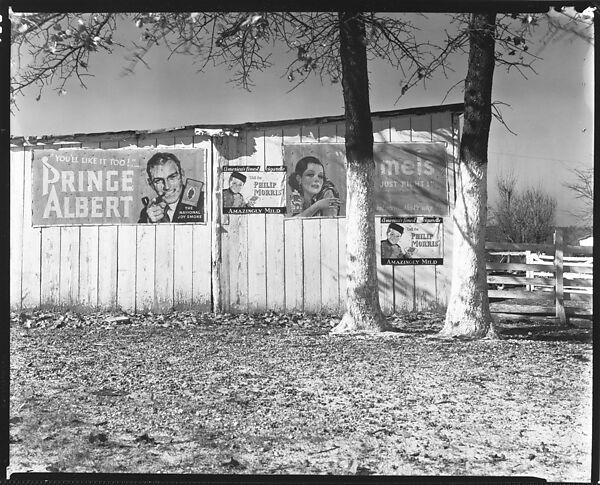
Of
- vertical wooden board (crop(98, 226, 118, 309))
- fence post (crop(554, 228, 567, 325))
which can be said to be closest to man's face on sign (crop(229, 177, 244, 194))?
vertical wooden board (crop(98, 226, 118, 309))

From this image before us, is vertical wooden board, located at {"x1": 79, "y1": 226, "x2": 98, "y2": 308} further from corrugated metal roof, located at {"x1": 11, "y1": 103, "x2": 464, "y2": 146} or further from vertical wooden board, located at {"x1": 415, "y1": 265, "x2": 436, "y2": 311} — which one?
vertical wooden board, located at {"x1": 415, "y1": 265, "x2": 436, "y2": 311}

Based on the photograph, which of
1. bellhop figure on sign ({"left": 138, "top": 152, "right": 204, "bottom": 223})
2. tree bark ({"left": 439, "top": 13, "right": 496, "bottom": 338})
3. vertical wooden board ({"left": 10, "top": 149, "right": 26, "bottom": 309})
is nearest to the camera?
vertical wooden board ({"left": 10, "top": 149, "right": 26, "bottom": 309})

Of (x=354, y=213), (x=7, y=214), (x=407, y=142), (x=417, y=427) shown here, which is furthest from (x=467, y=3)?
(x=7, y=214)

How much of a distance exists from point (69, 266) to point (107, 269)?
190 mm

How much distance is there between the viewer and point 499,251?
307 centimetres

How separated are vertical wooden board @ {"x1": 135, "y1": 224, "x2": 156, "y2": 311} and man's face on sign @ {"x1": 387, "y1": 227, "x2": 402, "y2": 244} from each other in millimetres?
1244

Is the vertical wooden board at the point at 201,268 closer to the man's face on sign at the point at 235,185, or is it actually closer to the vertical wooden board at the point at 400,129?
the man's face on sign at the point at 235,185

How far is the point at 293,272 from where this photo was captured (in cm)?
321

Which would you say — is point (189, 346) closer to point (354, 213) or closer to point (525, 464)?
point (354, 213)

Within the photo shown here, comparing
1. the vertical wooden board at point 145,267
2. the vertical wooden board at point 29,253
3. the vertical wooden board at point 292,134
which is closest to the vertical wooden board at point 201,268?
the vertical wooden board at point 145,267

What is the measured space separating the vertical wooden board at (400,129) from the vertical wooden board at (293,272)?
668 mm

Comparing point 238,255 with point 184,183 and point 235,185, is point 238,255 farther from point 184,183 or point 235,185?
point 184,183

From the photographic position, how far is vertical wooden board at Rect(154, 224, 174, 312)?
10.3 ft

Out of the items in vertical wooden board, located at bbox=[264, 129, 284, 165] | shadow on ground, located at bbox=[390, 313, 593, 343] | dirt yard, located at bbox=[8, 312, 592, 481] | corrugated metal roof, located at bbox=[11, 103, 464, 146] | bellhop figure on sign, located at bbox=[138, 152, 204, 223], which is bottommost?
dirt yard, located at bbox=[8, 312, 592, 481]
